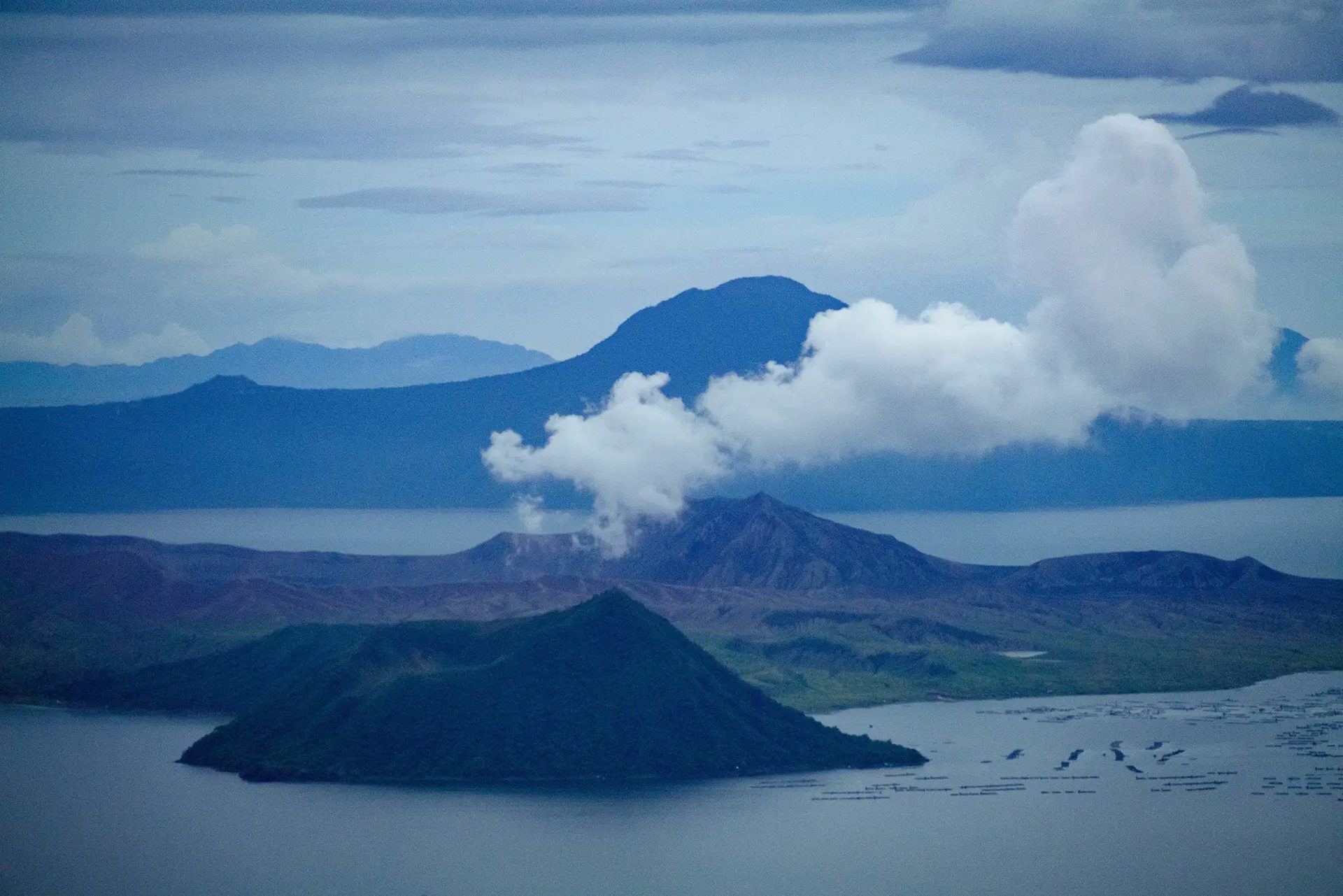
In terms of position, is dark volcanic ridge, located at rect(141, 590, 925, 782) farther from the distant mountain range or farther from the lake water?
the distant mountain range

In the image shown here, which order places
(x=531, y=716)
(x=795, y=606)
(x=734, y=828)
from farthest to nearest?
(x=795, y=606)
(x=531, y=716)
(x=734, y=828)

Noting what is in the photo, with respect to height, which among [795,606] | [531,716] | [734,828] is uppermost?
[795,606]

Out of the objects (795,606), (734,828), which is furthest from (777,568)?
(734,828)

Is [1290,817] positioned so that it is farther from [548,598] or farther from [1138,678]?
[548,598]

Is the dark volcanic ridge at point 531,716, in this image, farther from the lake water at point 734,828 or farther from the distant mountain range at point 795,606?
the distant mountain range at point 795,606

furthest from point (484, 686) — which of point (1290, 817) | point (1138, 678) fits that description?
point (1138, 678)

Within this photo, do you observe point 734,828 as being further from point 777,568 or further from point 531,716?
point 777,568

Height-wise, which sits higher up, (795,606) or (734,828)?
(795,606)
